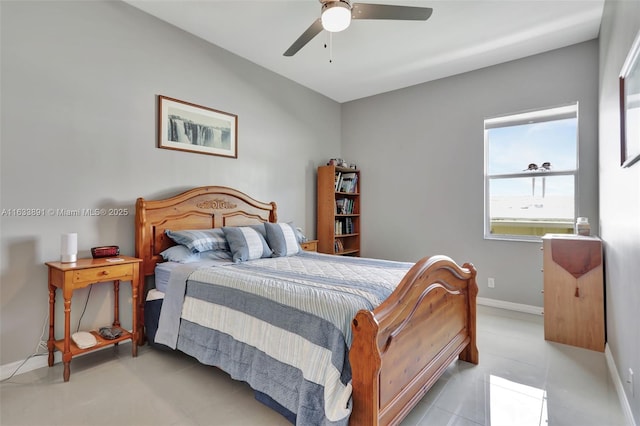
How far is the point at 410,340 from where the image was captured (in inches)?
66.1

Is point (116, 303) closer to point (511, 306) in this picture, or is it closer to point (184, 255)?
point (184, 255)

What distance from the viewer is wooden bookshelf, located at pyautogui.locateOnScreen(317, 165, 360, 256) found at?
4492 millimetres

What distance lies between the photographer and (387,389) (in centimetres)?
148

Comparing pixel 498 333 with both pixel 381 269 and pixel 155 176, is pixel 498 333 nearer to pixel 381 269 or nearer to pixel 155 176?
pixel 381 269

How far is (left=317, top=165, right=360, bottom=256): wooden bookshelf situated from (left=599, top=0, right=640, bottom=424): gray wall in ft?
9.38

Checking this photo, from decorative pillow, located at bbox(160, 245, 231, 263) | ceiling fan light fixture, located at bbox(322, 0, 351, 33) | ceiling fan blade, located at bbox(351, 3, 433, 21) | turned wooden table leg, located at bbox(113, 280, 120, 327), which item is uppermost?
ceiling fan blade, located at bbox(351, 3, 433, 21)

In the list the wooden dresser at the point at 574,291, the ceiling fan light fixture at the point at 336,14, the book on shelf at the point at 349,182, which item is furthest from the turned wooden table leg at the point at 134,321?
the wooden dresser at the point at 574,291

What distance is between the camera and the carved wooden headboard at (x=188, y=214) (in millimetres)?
2736

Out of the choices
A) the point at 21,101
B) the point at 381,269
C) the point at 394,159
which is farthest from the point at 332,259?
the point at 21,101

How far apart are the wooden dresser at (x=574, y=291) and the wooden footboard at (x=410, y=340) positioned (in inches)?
37.8

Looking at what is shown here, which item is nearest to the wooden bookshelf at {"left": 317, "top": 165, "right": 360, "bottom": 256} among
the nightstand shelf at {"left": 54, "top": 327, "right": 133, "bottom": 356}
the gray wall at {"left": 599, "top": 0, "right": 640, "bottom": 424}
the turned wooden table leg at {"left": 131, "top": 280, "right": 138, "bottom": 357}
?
the turned wooden table leg at {"left": 131, "top": 280, "right": 138, "bottom": 357}

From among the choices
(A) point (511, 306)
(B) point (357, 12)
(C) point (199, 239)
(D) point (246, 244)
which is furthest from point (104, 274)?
(A) point (511, 306)

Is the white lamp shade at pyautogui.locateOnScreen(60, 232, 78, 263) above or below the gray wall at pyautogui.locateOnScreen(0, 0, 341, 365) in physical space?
below

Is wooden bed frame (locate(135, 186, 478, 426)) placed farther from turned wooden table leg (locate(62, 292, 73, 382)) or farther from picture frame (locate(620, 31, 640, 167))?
picture frame (locate(620, 31, 640, 167))
